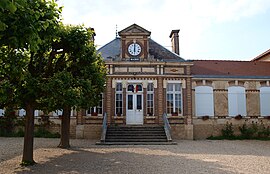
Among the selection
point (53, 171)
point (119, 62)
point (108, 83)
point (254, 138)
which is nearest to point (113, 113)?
point (108, 83)

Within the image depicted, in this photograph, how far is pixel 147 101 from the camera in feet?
55.2

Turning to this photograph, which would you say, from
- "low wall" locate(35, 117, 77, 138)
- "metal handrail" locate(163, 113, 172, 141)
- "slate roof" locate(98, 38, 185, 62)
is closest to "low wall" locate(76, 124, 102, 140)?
"low wall" locate(35, 117, 77, 138)

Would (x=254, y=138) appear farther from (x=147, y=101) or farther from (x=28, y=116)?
(x=28, y=116)

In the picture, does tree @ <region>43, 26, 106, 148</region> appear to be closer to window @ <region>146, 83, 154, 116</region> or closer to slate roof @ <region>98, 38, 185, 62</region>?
window @ <region>146, 83, 154, 116</region>

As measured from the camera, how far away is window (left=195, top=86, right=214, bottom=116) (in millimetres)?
17875

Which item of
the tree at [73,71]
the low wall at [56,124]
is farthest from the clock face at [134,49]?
the tree at [73,71]

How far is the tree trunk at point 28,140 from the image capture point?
25.9ft

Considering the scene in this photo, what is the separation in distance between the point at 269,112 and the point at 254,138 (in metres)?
2.22

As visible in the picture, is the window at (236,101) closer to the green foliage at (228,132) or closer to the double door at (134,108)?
the green foliage at (228,132)

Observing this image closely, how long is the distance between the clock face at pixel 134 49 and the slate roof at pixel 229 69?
12.6ft

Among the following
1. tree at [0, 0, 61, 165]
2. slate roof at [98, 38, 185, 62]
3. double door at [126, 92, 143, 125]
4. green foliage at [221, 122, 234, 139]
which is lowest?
green foliage at [221, 122, 234, 139]

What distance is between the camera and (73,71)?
33.7 feet

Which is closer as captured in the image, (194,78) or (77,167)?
(77,167)

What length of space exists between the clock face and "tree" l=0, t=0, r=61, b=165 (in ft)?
Result: 28.5
